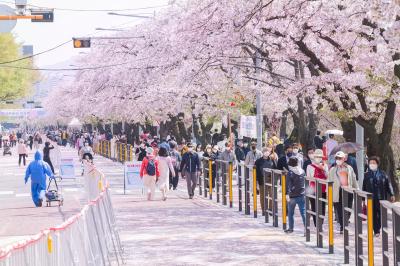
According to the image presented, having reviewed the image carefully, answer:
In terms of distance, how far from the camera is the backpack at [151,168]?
2940 centimetres

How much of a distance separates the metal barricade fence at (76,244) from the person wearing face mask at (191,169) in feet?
43.0

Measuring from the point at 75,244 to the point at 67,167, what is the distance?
27504 mm

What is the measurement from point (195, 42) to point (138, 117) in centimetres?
3931

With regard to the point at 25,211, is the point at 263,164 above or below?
above

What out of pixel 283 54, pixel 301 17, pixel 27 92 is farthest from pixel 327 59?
pixel 27 92

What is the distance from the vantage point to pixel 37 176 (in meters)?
27.6

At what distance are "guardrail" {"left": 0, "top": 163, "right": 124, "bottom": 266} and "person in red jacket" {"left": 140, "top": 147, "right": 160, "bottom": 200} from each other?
1233 cm

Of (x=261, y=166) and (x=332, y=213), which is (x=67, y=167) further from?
(x=332, y=213)

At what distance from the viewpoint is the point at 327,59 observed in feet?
88.4

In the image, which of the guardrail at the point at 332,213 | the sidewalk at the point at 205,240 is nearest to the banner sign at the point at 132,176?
the guardrail at the point at 332,213

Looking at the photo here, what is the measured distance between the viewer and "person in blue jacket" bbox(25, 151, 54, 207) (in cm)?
2764

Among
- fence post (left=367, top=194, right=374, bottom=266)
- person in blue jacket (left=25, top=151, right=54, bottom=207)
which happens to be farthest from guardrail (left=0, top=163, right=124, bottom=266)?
person in blue jacket (left=25, top=151, right=54, bottom=207)

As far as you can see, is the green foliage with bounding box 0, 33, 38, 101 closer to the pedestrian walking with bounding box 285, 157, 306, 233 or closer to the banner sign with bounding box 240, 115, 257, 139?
the banner sign with bounding box 240, 115, 257, 139

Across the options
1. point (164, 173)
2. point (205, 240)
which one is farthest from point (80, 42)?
point (205, 240)
